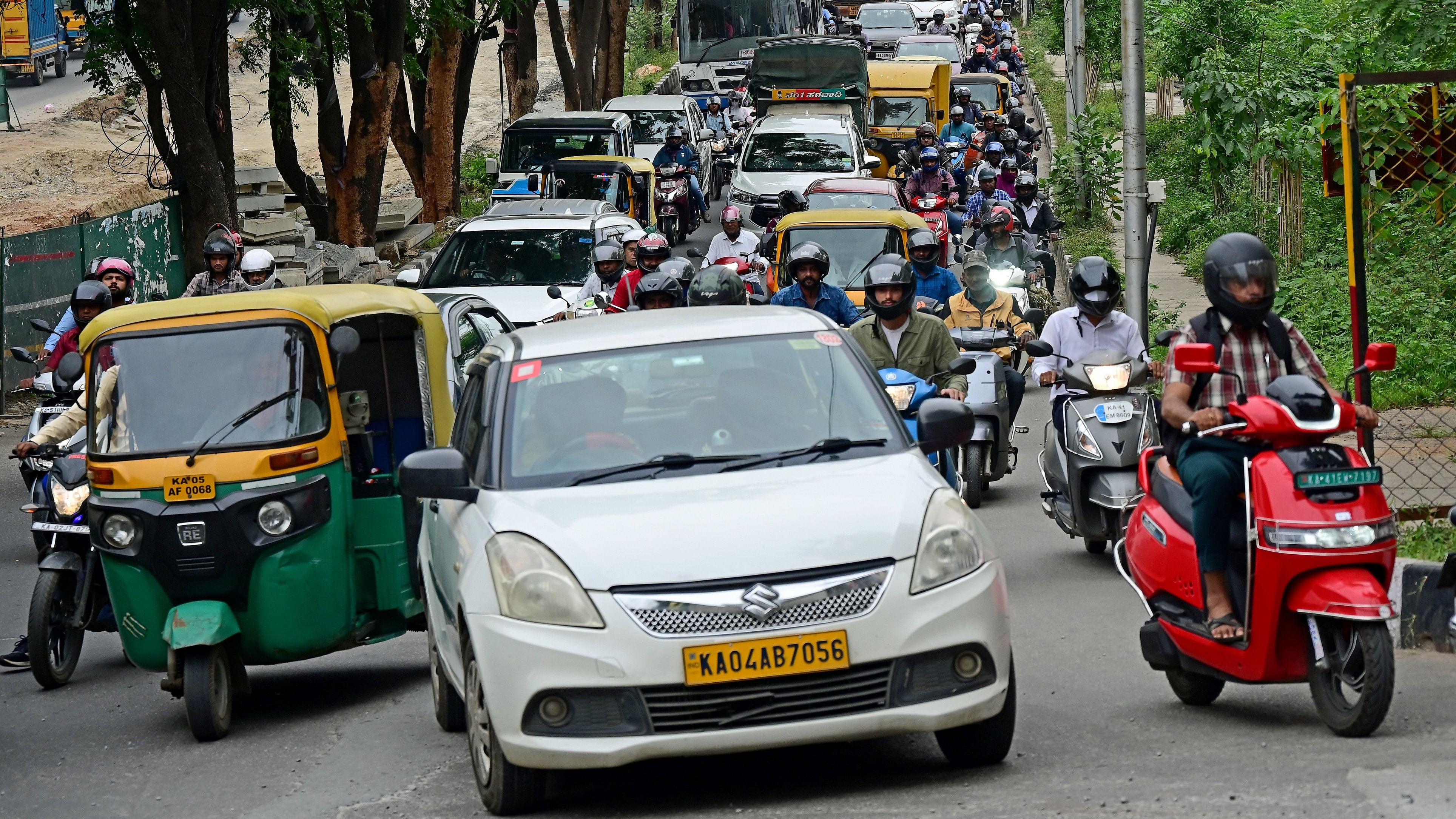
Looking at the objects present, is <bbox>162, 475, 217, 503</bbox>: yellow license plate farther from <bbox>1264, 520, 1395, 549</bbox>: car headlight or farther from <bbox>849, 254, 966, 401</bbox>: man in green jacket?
<bbox>1264, 520, 1395, 549</bbox>: car headlight

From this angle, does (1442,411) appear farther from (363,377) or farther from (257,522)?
(257,522)

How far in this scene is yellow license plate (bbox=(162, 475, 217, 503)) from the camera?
318 inches

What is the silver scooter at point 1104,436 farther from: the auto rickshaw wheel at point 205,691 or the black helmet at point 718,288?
the auto rickshaw wheel at point 205,691

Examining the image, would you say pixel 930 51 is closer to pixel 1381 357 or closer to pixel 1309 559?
pixel 1381 357

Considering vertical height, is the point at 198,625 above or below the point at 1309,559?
below

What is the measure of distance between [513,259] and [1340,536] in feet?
44.8

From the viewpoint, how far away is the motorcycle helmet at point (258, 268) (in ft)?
42.9

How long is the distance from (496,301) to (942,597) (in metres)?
12.5

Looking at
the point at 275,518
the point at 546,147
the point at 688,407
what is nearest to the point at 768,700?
the point at 688,407

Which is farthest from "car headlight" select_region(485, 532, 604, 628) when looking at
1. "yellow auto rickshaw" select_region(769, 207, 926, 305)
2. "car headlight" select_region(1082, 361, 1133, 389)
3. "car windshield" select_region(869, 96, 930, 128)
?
"car windshield" select_region(869, 96, 930, 128)

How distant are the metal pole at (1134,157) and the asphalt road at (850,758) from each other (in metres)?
7.20

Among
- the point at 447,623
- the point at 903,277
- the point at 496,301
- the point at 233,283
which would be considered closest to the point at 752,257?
the point at 496,301

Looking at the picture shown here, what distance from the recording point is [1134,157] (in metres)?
16.9

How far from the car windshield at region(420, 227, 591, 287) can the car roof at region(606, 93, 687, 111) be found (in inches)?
711
